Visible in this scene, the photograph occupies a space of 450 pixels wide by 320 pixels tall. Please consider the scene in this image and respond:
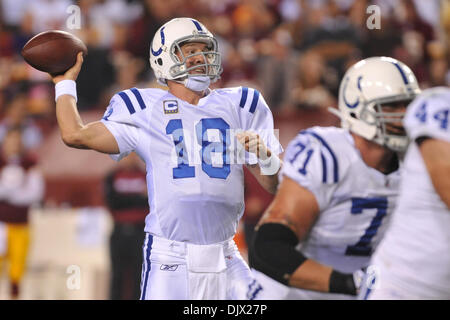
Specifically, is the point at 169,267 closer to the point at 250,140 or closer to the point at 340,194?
the point at 250,140

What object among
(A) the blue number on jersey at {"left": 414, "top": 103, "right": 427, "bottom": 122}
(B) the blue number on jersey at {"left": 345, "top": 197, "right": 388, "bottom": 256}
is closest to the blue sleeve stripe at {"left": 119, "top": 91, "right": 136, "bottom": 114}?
(B) the blue number on jersey at {"left": 345, "top": 197, "right": 388, "bottom": 256}

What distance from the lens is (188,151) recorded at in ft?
12.1

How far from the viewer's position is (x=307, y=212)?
2785 mm

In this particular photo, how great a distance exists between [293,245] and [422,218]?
454 mm

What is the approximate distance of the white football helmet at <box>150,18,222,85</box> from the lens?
387cm

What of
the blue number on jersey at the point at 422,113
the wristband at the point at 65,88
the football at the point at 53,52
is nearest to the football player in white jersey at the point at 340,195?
the blue number on jersey at the point at 422,113

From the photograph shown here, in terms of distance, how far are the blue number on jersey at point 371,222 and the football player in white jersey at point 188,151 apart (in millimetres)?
657

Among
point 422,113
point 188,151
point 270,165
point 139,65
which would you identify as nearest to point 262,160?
point 270,165

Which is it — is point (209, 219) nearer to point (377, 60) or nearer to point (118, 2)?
point (377, 60)

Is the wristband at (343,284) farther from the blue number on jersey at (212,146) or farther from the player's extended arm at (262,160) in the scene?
the blue number on jersey at (212,146)

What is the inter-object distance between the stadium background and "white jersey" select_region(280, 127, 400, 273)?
4.11 m

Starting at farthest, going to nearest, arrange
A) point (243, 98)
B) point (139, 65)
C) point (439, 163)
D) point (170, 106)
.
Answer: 1. point (139, 65)
2. point (243, 98)
3. point (170, 106)
4. point (439, 163)

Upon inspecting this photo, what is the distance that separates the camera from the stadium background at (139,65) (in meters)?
7.66

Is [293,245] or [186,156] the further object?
[186,156]
